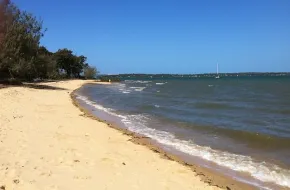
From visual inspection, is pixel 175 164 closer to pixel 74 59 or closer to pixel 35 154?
pixel 35 154

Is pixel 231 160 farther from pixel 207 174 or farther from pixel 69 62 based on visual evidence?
pixel 69 62

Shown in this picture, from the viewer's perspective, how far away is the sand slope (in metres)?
7.56

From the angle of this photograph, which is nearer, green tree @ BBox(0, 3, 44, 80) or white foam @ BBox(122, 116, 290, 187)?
white foam @ BBox(122, 116, 290, 187)

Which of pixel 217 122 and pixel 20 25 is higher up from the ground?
pixel 20 25

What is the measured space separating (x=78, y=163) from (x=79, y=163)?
3cm

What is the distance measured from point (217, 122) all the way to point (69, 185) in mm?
14107

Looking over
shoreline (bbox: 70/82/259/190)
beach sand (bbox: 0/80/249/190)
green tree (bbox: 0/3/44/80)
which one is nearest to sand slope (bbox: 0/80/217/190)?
beach sand (bbox: 0/80/249/190)

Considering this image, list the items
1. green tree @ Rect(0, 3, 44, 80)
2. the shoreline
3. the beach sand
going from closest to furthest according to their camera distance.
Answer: the beach sand
the shoreline
green tree @ Rect(0, 3, 44, 80)

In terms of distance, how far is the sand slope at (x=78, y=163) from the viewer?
7.56 metres

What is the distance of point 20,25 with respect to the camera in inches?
1574

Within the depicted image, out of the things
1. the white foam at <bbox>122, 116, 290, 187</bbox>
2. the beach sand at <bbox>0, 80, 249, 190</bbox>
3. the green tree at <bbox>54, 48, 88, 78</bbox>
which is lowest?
the white foam at <bbox>122, 116, 290, 187</bbox>

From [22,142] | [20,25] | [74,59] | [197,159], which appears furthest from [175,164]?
[74,59]

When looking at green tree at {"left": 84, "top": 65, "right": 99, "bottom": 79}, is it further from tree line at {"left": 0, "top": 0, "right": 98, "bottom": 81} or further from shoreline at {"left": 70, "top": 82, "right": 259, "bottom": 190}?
shoreline at {"left": 70, "top": 82, "right": 259, "bottom": 190}

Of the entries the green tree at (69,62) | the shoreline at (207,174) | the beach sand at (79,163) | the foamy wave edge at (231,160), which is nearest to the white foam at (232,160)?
the foamy wave edge at (231,160)
